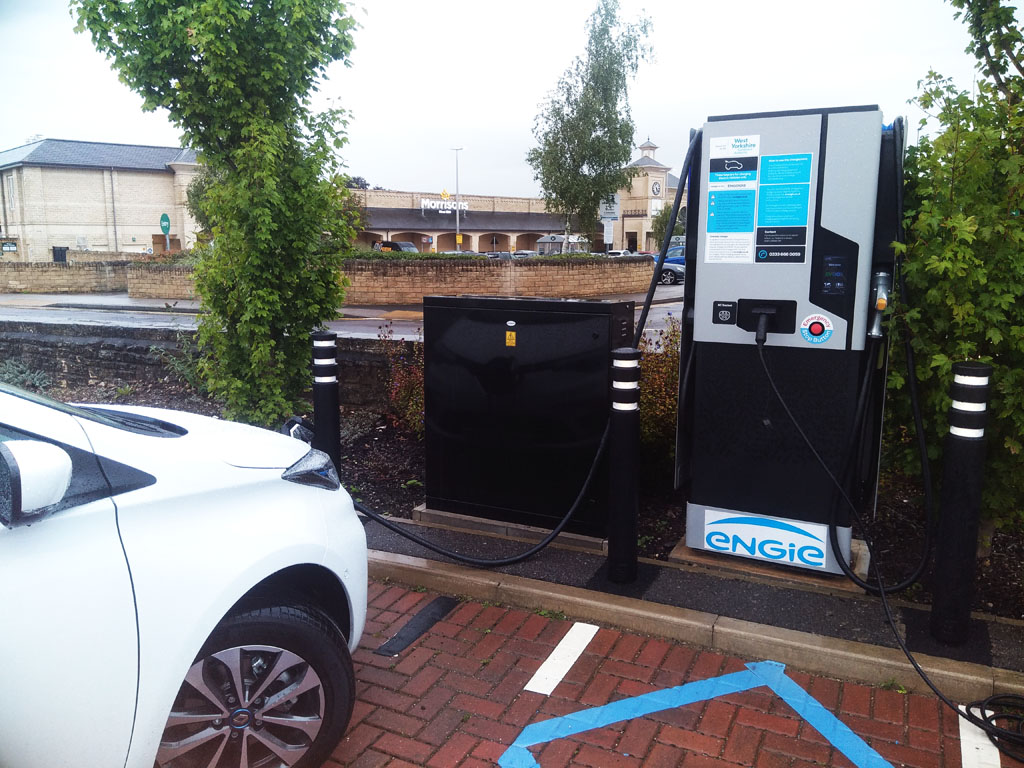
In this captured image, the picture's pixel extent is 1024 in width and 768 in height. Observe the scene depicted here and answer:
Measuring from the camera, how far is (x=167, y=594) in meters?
2.35

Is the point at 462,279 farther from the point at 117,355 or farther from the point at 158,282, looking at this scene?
the point at 117,355

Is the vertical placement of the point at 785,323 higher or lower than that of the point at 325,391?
higher

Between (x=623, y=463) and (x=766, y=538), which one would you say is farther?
(x=766, y=538)

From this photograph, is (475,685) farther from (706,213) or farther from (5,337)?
(5,337)

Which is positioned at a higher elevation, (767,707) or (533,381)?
(533,381)

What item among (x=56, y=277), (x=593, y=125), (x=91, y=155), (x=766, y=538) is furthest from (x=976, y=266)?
(x=91, y=155)

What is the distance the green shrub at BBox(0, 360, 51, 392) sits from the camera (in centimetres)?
1034

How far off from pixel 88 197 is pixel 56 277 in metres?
29.2

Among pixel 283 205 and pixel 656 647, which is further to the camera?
pixel 283 205

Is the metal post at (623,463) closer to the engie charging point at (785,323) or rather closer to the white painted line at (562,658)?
the white painted line at (562,658)

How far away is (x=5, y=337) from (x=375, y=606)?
31.5ft

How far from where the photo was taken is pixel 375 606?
14.0ft

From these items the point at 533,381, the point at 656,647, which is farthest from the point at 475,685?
the point at 533,381

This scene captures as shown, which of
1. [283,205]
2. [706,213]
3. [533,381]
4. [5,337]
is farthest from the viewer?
[5,337]
